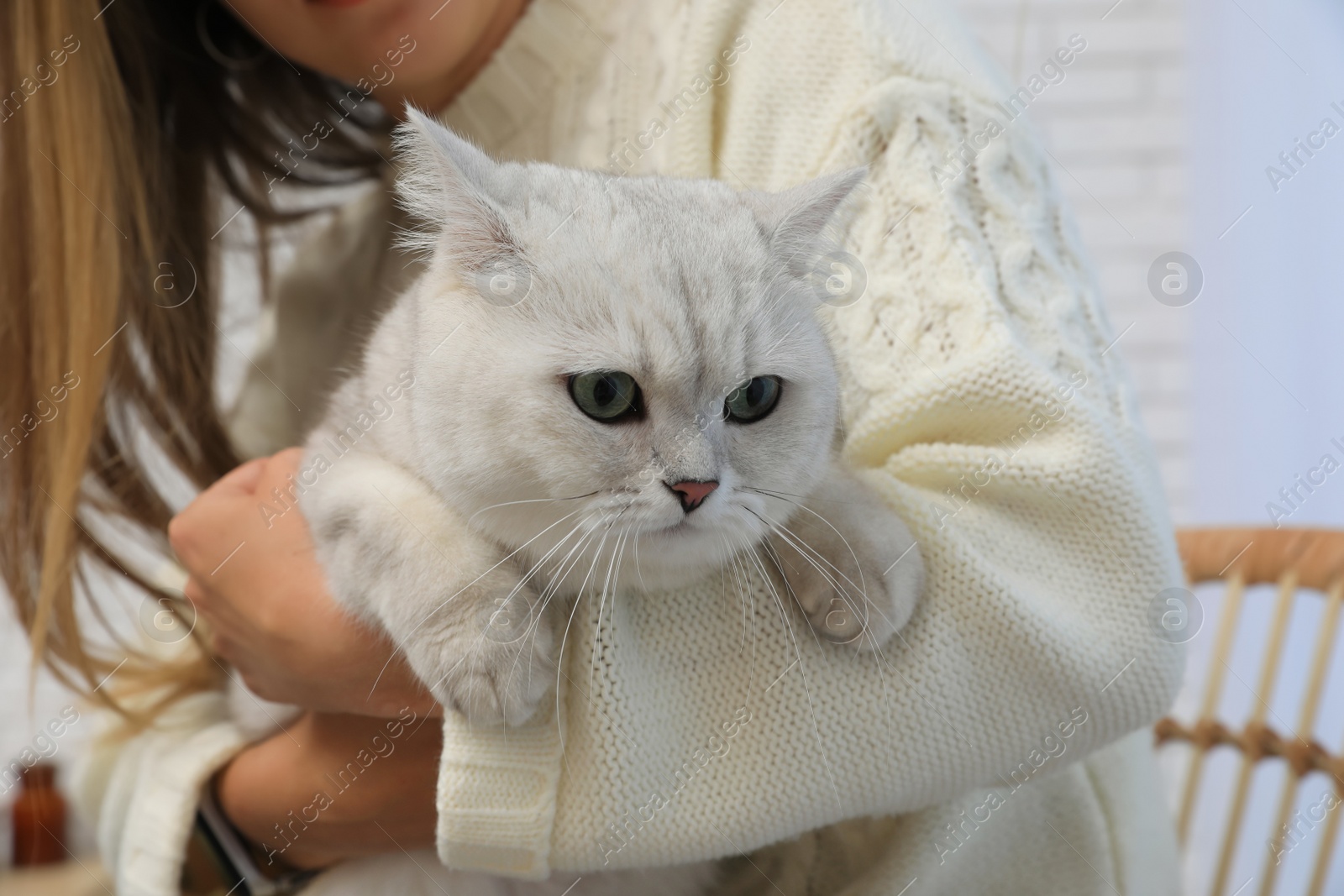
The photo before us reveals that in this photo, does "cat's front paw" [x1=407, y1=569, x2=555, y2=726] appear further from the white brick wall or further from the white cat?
the white brick wall

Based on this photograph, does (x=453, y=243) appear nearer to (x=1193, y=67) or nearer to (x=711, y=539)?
(x=711, y=539)

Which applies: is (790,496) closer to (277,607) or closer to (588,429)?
(588,429)

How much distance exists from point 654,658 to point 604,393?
0.75ft

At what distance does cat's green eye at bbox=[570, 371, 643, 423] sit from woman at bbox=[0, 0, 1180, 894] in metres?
0.23

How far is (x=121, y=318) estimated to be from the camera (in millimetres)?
1260

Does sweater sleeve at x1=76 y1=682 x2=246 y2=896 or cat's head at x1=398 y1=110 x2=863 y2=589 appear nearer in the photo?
cat's head at x1=398 y1=110 x2=863 y2=589

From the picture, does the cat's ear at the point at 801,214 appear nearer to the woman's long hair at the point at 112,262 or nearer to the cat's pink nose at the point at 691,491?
the cat's pink nose at the point at 691,491

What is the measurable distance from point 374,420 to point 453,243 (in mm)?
204

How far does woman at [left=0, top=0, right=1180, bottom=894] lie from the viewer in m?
0.82

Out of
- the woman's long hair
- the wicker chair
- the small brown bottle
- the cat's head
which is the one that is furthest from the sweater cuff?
the small brown bottle

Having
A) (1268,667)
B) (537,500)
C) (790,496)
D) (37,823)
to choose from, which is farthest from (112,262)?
(1268,667)

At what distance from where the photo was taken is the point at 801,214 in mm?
798

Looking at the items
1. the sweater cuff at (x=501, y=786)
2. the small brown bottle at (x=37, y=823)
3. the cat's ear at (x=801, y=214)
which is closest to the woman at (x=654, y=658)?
the sweater cuff at (x=501, y=786)

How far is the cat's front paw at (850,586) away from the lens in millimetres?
788
